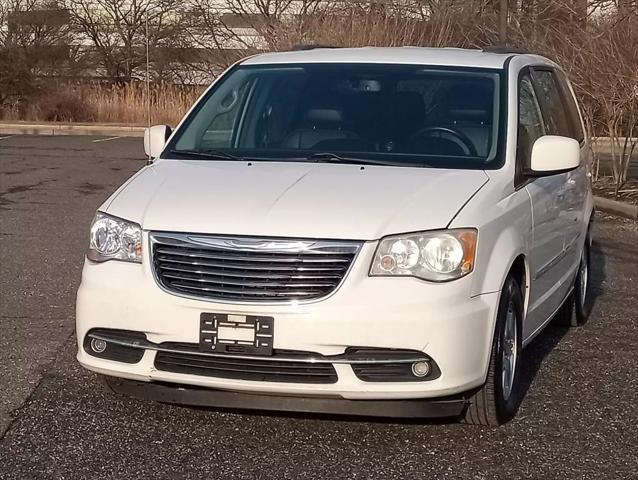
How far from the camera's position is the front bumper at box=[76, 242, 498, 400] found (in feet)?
14.6

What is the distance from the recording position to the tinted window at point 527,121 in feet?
18.4

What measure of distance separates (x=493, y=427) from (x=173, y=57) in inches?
1259

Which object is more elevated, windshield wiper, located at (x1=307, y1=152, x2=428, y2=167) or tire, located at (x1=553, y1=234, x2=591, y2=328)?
windshield wiper, located at (x1=307, y1=152, x2=428, y2=167)

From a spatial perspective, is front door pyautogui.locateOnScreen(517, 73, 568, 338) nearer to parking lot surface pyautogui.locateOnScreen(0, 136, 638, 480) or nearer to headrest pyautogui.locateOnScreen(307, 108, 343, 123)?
parking lot surface pyautogui.locateOnScreen(0, 136, 638, 480)

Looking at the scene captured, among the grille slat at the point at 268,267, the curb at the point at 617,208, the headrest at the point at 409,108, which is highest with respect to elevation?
the headrest at the point at 409,108

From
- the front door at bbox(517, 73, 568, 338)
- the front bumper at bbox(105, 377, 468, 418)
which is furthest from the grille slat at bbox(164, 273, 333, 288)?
the front door at bbox(517, 73, 568, 338)

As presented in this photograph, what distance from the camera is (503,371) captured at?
5.04 m

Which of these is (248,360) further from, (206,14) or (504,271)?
(206,14)

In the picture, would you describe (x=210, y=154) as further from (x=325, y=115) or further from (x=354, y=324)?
(x=354, y=324)

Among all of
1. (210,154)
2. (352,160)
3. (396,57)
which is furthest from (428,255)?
(396,57)

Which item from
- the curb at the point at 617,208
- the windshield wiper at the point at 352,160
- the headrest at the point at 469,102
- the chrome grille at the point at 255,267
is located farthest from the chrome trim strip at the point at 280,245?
the curb at the point at 617,208

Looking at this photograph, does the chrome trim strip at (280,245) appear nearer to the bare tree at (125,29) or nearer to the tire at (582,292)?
the tire at (582,292)

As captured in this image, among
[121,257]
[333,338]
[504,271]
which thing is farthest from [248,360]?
[504,271]

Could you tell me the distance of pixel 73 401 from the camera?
5414 mm
